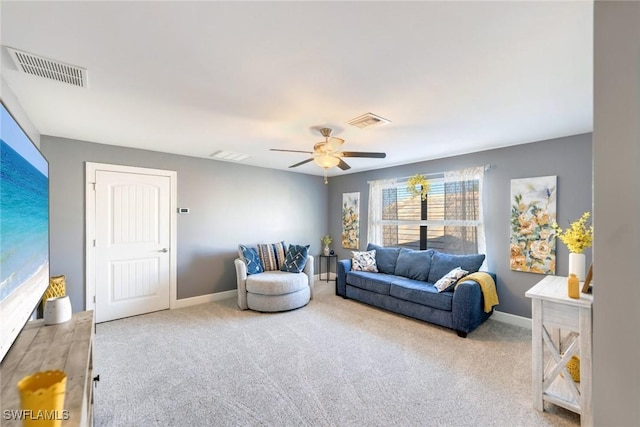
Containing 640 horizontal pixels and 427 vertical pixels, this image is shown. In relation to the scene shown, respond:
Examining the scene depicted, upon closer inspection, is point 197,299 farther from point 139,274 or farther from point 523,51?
point 523,51

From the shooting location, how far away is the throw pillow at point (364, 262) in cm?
452

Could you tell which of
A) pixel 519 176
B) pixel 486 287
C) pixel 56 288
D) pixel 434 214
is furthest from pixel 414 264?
pixel 56 288

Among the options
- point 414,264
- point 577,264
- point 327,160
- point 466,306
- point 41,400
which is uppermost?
point 327,160

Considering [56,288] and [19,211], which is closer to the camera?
[19,211]

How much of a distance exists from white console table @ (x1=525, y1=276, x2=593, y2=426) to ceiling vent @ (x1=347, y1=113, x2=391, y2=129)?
6.09 feet

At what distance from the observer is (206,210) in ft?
14.5

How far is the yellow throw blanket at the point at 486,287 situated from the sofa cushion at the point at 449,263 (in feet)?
0.56

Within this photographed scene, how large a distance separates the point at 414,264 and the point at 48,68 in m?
4.37

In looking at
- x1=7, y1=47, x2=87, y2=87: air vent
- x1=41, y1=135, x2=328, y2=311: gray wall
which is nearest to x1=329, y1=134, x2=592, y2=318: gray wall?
x1=41, y1=135, x2=328, y2=311: gray wall

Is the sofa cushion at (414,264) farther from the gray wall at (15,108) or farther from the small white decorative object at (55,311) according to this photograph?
the gray wall at (15,108)

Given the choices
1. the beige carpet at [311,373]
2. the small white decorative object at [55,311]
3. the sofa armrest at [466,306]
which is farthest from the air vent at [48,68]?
the sofa armrest at [466,306]

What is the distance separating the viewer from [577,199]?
309 centimetres

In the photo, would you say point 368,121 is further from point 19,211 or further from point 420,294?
point 19,211

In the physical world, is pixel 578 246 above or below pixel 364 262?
above
